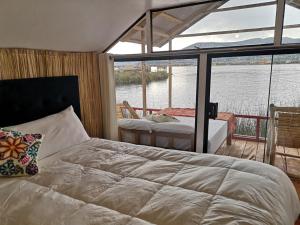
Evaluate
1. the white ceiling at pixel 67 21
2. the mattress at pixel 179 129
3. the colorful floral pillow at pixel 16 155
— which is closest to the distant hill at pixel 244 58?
the white ceiling at pixel 67 21

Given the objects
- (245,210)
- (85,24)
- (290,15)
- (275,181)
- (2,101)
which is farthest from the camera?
→ (85,24)

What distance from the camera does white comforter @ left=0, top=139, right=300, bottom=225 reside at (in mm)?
1228

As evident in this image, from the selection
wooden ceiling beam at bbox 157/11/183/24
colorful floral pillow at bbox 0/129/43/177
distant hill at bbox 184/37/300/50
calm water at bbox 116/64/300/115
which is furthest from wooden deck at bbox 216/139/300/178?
colorful floral pillow at bbox 0/129/43/177

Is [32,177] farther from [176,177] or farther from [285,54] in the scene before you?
[285,54]

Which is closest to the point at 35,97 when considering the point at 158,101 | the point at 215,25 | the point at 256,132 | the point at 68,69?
the point at 68,69

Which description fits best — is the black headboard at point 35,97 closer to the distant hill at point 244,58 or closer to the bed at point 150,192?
the bed at point 150,192

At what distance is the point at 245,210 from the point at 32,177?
1496mm

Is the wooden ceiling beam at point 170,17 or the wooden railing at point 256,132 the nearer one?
the wooden railing at point 256,132

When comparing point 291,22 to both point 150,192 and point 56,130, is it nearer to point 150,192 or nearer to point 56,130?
point 150,192

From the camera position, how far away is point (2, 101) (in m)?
2.20

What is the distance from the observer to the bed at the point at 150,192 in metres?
1.23

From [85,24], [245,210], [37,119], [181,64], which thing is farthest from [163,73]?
[245,210]

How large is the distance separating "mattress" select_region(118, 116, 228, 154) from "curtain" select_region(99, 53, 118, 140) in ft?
0.71

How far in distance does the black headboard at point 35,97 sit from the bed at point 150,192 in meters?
0.64
